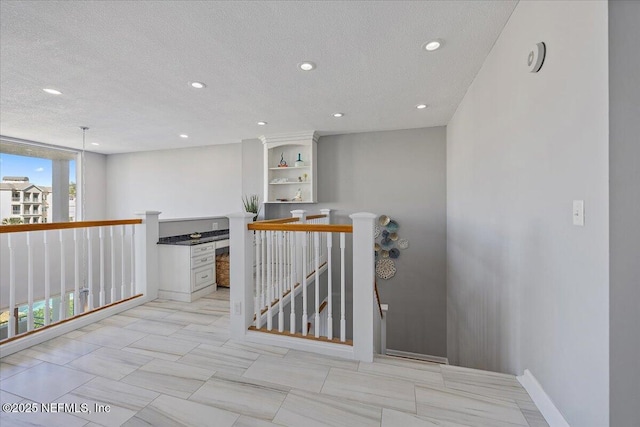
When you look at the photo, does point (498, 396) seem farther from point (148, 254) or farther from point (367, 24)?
point (148, 254)

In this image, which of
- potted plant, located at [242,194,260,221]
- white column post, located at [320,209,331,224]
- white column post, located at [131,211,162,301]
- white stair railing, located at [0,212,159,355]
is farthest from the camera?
potted plant, located at [242,194,260,221]

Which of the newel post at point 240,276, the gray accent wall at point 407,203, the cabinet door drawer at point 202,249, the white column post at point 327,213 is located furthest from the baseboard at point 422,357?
the cabinet door drawer at point 202,249

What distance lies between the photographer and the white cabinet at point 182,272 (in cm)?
320

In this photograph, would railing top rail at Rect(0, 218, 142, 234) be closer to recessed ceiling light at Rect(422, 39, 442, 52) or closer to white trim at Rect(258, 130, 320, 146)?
white trim at Rect(258, 130, 320, 146)

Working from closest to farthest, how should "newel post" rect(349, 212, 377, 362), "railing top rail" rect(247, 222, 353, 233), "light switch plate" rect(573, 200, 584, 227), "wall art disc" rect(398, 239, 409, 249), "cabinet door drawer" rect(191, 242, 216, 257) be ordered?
"light switch plate" rect(573, 200, 584, 227), "newel post" rect(349, 212, 377, 362), "railing top rail" rect(247, 222, 353, 233), "cabinet door drawer" rect(191, 242, 216, 257), "wall art disc" rect(398, 239, 409, 249)

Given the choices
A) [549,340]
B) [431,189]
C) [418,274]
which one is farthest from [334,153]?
[549,340]

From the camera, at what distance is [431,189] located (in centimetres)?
411

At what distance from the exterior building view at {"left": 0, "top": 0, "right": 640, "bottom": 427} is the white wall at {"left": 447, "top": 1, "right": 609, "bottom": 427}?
0.01 metres

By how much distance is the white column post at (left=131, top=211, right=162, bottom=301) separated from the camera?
313 centimetres

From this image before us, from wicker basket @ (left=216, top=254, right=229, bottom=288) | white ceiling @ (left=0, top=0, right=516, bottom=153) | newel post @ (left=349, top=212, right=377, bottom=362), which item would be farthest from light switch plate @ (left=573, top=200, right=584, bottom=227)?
wicker basket @ (left=216, top=254, right=229, bottom=288)

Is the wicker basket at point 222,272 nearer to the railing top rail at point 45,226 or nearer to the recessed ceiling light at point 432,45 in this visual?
the railing top rail at point 45,226

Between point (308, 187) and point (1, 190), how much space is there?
5156 millimetres

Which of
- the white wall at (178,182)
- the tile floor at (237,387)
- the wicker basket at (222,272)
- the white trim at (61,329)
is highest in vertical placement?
the white wall at (178,182)

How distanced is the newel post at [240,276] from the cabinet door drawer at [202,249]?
1292 mm
